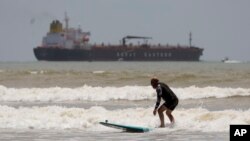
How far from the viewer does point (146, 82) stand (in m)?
39.0

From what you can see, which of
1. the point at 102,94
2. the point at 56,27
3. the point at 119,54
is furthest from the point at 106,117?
the point at 56,27

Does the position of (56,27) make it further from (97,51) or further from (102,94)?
(102,94)

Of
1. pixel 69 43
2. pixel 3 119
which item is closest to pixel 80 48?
pixel 69 43

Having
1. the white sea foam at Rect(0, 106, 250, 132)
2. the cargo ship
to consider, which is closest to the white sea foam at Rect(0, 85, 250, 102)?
the white sea foam at Rect(0, 106, 250, 132)

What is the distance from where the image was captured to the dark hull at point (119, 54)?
472 ft

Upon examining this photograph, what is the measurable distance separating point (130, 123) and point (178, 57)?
12790 cm

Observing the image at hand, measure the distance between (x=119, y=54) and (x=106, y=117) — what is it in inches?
5007

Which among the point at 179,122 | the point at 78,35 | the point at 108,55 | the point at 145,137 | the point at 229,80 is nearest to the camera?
the point at 145,137

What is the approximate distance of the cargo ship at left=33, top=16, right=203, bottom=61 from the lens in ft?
474

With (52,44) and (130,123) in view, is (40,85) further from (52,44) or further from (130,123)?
(52,44)

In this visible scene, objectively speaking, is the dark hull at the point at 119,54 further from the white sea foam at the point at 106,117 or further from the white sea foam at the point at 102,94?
the white sea foam at the point at 106,117

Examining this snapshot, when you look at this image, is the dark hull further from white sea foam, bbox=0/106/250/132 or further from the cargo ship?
white sea foam, bbox=0/106/250/132

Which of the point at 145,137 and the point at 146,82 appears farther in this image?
the point at 146,82

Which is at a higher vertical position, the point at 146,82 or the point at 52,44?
the point at 52,44
